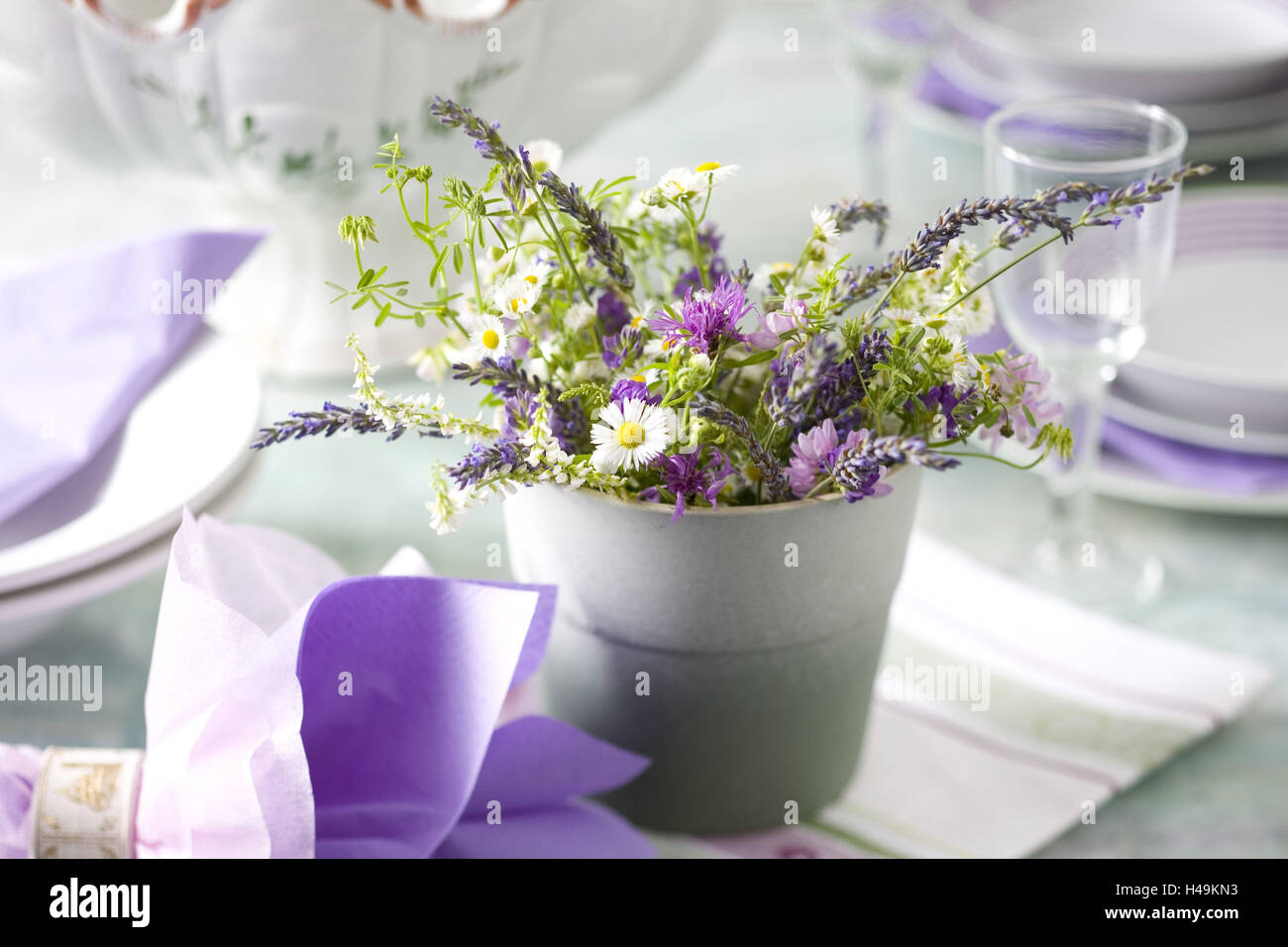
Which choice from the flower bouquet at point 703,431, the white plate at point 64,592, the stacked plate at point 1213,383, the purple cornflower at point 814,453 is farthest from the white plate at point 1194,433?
the white plate at point 64,592

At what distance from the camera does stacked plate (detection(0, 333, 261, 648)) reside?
40 cm

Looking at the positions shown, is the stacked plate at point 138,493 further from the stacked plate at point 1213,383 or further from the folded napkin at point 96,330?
the stacked plate at point 1213,383

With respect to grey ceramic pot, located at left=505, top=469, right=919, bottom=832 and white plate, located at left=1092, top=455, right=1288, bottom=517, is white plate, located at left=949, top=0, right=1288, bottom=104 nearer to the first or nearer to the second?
white plate, located at left=1092, top=455, right=1288, bottom=517

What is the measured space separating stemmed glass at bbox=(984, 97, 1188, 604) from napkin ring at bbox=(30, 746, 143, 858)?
0.94ft

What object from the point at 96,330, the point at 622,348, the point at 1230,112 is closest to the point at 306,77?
the point at 96,330

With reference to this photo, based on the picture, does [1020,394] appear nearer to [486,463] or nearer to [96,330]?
[486,463]

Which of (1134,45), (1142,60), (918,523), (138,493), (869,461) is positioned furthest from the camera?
(1134,45)

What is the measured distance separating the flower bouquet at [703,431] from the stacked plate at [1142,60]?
315 millimetres

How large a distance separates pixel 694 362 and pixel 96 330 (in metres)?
0.28

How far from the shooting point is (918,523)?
567 millimetres

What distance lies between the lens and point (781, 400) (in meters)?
0.34

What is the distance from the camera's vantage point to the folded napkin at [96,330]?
0.49 m

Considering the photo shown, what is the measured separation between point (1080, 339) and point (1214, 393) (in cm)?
9
